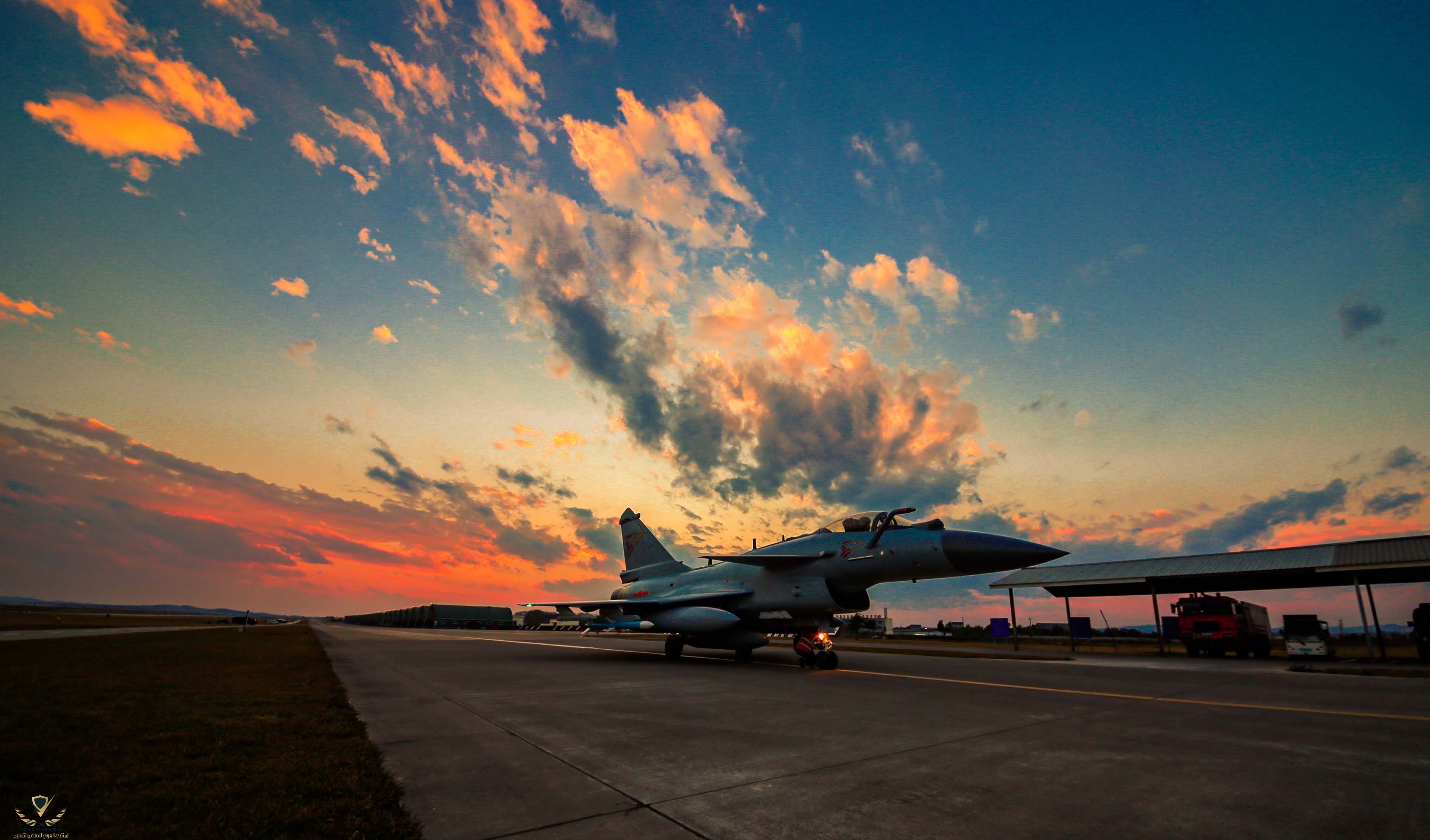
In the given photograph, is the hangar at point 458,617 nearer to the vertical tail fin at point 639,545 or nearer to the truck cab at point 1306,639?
the vertical tail fin at point 639,545

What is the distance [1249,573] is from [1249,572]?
4.0 inches

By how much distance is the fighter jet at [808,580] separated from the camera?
42.6 feet

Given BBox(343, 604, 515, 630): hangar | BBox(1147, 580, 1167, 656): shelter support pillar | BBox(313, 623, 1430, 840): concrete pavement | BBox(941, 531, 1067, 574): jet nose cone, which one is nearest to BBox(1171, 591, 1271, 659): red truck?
BBox(1147, 580, 1167, 656): shelter support pillar

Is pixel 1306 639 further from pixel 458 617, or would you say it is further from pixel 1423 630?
pixel 458 617

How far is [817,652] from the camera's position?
14.6m

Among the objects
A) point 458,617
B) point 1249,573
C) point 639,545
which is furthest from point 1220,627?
point 458,617

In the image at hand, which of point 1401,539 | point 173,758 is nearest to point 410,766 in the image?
point 173,758

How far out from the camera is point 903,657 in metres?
20.2

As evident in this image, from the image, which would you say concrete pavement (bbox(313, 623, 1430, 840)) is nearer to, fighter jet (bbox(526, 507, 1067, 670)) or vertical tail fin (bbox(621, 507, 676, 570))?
fighter jet (bbox(526, 507, 1067, 670))

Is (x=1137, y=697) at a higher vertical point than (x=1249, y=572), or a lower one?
lower

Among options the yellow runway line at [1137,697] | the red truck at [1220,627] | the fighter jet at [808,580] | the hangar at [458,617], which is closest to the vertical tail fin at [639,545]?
the fighter jet at [808,580]

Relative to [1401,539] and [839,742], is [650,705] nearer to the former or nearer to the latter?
[839,742]

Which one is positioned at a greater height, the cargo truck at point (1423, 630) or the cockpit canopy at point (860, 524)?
→ the cockpit canopy at point (860, 524)

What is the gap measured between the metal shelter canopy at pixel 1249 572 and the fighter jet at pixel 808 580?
39.5 feet
